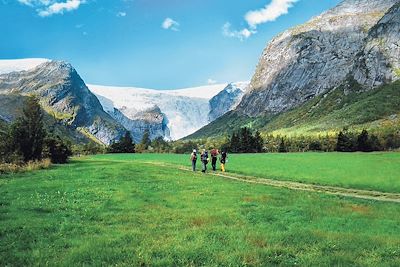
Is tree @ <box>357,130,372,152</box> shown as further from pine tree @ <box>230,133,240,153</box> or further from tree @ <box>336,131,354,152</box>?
pine tree @ <box>230,133,240,153</box>

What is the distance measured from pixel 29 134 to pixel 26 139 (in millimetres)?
1164

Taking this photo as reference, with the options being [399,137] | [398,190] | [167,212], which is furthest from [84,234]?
[399,137]

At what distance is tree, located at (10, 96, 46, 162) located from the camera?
64.2 meters

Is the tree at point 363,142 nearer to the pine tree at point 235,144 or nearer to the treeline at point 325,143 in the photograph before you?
the treeline at point 325,143

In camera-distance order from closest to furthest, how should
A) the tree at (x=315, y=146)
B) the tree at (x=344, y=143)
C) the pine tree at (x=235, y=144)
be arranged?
the tree at (x=344, y=143), the tree at (x=315, y=146), the pine tree at (x=235, y=144)

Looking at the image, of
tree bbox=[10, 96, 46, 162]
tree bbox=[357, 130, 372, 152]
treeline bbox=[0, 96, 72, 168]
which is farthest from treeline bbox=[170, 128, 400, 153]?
tree bbox=[10, 96, 46, 162]

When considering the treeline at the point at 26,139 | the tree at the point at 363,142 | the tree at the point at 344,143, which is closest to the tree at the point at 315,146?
the tree at the point at 344,143

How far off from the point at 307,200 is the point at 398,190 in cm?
1724

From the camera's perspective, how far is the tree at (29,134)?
6425cm

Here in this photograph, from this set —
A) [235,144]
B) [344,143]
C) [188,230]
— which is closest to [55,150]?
[188,230]

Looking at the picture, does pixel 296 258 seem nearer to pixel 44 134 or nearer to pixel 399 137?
pixel 44 134

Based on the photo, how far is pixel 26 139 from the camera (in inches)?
2559

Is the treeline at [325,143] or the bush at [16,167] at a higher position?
the treeline at [325,143]

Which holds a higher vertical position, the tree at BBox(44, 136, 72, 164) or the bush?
the tree at BBox(44, 136, 72, 164)
